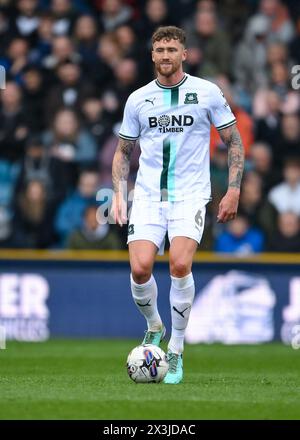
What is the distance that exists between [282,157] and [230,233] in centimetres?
163

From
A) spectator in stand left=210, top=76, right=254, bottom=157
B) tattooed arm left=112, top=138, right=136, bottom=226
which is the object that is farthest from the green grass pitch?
spectator in stand left=210, top=76, right=254, bottom=157

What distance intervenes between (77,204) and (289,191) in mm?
2963

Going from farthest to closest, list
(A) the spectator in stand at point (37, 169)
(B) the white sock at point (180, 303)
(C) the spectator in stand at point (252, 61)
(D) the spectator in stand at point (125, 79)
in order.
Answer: (C) the spectator in stand at point (252, 61) < (D) the spectator in stand at point (125, 79) < (A) the spectator in stand at point (37, 169) < (B) the white sock at point (180, 303)

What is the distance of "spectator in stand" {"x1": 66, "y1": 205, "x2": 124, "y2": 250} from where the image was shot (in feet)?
57.2

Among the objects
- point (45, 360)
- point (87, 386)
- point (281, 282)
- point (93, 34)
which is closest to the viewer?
point (87, 386)

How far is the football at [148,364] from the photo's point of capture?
9680 mm

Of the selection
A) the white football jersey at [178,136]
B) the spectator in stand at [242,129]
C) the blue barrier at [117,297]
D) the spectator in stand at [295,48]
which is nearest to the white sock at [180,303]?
the white football jersey at [178,136]

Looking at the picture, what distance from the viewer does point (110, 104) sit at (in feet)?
61.8

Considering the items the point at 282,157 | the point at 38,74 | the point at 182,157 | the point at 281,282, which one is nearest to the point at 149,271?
the point at 182,157

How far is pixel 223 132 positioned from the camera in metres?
10.2

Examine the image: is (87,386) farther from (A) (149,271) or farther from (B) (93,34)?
(B) (93,34)

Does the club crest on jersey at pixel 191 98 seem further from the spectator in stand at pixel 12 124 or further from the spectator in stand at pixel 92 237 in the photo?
the spectator in stand at pixel 12 124

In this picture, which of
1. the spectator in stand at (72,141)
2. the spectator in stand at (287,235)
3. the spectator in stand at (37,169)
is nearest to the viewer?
the spectator in stand at (287,235)

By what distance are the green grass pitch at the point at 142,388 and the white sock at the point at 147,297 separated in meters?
0.56
